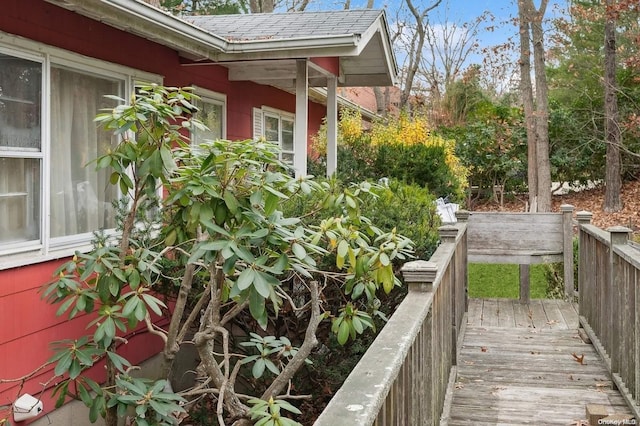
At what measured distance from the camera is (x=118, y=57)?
5.77 meters

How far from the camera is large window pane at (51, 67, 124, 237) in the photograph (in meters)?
4.98

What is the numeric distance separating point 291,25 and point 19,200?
433 centimetres

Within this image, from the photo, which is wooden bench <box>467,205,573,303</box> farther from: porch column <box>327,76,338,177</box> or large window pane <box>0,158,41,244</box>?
large window pane <box>0,158,41,244</box>

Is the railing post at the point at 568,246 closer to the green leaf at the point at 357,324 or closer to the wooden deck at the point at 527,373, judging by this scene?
the wooden deck at the point at 527,373

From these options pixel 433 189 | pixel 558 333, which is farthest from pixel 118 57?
pixel 433 189

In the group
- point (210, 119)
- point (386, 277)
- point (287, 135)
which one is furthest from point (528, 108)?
point (386, 277)

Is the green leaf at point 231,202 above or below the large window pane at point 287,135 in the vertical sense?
below

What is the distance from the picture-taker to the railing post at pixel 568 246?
8.23 meters

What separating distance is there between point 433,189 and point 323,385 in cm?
543

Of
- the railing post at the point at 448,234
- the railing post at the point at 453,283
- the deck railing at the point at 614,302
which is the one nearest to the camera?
Result: the deck railing at the point at 614,302

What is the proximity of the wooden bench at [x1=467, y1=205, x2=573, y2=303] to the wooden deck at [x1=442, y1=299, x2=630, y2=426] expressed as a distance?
0.78 metres

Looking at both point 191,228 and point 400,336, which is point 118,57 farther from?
point 400,336

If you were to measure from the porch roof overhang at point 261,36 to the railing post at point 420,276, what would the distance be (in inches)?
115

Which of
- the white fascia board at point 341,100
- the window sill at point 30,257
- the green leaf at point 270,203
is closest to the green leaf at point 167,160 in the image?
the green leaf at point 270,203
